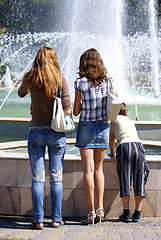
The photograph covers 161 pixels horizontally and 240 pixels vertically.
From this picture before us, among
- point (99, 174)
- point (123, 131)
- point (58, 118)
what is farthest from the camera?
point (123, 131)

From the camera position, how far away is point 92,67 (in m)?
3.96

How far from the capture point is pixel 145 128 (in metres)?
7.85

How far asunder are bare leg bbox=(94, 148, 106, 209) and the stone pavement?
0.25 metres

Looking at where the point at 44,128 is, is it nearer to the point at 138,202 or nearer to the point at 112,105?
the point at 112,105

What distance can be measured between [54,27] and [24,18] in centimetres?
293

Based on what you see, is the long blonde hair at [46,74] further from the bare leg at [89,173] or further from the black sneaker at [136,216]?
the black sneaker at [136,216]

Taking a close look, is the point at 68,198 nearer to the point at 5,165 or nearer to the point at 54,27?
the point at 5,165

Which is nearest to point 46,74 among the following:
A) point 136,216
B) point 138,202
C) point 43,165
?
point 43,165

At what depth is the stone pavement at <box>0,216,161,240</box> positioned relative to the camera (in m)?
3.65

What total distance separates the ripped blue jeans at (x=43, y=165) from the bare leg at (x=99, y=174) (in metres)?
0.35

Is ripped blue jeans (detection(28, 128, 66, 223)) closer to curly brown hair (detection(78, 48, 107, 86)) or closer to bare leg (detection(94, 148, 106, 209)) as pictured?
bare leg (detection(94, 148, 106, 209))

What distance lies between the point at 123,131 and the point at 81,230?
1.03m

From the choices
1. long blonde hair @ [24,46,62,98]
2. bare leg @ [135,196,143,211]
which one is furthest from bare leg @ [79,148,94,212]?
long blonde hair @ [24,46,62,98]

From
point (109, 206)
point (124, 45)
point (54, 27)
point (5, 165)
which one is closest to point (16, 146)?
point (5, 165)
